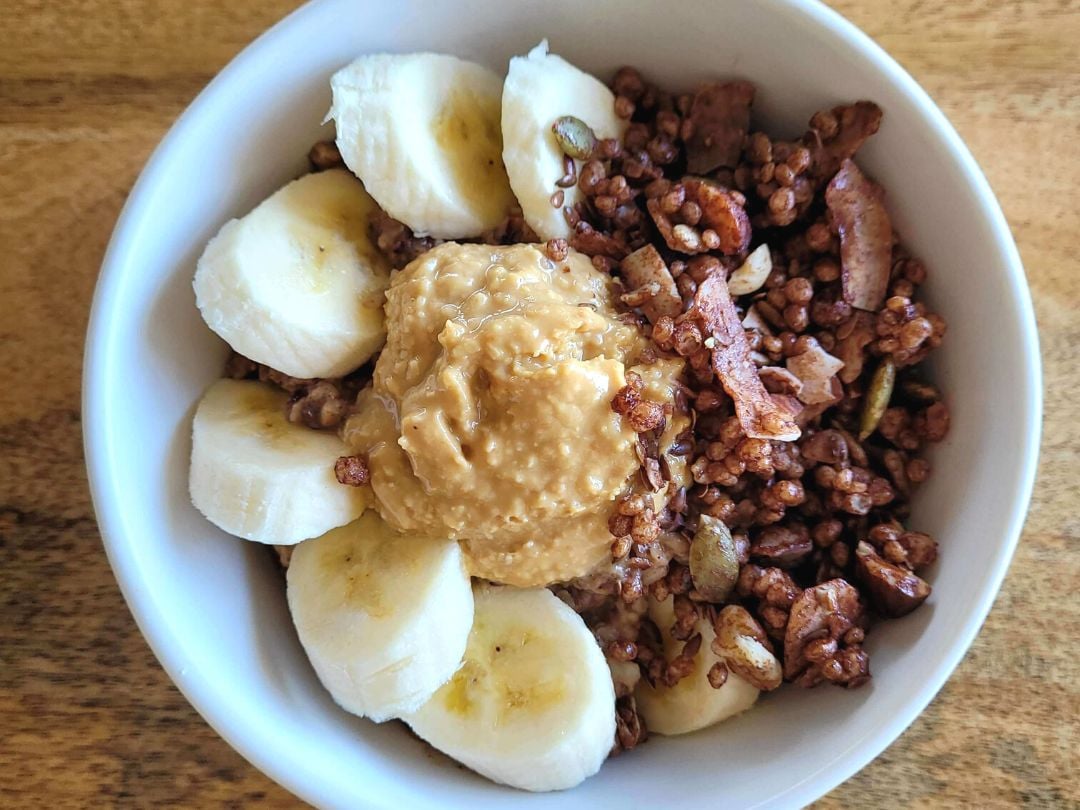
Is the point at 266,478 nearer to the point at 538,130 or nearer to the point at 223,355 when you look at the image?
the point at 223,355

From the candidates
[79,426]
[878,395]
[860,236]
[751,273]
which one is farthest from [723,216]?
[79,426]

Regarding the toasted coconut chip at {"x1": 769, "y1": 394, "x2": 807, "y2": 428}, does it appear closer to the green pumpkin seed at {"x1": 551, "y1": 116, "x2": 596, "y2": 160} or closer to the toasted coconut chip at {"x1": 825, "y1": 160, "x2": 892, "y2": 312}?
the toasted coconut chip at {"x1": 825, "y1": 160, "x2": 892, "y2": 312}

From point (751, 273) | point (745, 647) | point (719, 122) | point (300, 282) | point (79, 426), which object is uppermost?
point (719, 122)

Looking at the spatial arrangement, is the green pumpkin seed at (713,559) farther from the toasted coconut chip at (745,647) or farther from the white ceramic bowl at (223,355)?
the white ceramic bowl at (223,355)

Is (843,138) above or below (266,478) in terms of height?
above

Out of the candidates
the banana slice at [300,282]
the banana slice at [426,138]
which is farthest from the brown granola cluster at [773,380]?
the banana slice at [300,282]

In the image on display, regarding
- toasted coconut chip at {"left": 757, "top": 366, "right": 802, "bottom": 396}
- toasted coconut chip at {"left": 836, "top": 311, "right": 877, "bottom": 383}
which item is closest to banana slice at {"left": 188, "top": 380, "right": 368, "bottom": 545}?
toasted coconut chip at {"left": 757, "top": 366, "right": 802, "bottom": 396}
